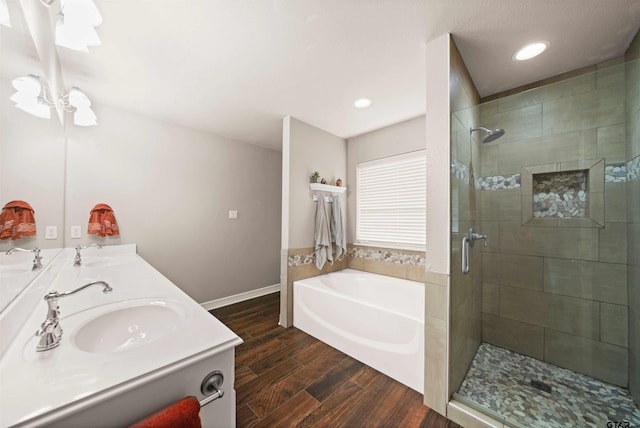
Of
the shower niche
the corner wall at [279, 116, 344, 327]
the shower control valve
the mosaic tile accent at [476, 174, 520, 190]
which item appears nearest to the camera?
the shower niche

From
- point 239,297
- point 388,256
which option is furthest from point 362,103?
point 239,297

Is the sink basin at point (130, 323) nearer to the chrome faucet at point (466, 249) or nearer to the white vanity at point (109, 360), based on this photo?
the white vanity at point (109, 360)

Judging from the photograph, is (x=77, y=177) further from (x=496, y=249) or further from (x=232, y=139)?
(x=496, y=249)

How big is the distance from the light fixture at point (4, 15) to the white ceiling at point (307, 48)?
0.03m

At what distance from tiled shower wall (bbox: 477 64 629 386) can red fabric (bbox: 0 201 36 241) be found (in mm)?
2642

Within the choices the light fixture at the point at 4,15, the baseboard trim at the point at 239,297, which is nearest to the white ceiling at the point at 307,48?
the light fixture at the point at 4,15

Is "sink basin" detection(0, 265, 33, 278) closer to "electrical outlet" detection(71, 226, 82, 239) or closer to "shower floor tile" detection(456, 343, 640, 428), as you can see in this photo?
"electrical outlet" detection(71, 226, 82, 239)

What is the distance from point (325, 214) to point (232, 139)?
178cm

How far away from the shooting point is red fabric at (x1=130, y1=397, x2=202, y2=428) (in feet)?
1.84

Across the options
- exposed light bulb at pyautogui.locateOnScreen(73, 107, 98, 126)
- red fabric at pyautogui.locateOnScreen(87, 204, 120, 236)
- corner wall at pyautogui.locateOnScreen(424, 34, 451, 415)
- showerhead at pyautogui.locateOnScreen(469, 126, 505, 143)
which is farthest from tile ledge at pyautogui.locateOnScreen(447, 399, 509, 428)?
exposed light bulb at pyautogui.locateOnScreen(73, 107, 98, 126)

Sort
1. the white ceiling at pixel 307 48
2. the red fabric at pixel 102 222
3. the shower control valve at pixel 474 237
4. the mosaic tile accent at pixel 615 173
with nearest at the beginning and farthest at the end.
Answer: the white ceiling at pixel 307 48 < the mosaic tile accent at pixel 615 173 < the shower control valve at pixel 474 237 < the red fabric at pixel 102 222

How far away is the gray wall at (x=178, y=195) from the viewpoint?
193 cm

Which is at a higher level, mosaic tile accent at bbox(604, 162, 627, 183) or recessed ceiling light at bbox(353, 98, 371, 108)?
recessed ceiling light at bbox(353, 98, 371, 108)

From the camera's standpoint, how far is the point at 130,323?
1047 millimetres
